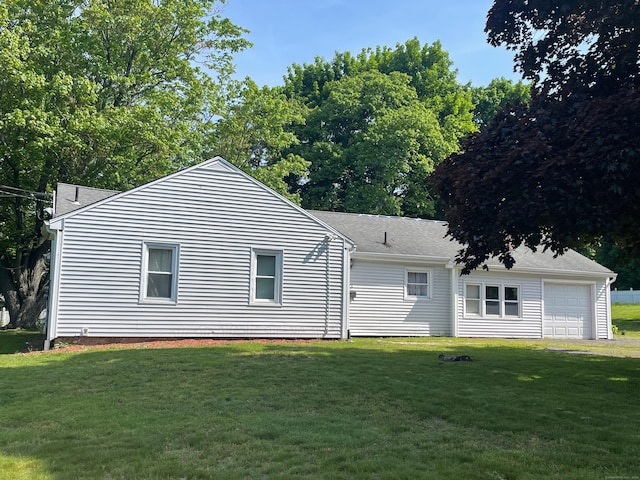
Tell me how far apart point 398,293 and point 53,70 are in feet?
57.4

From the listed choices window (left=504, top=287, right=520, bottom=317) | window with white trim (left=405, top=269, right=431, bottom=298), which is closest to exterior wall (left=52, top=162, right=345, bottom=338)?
window with white trim (left=405, top=269, right=431, bottom=298)

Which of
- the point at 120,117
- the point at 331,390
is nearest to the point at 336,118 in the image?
the point at 120,117

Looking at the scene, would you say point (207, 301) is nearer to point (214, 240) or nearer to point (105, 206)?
point (214, 240)

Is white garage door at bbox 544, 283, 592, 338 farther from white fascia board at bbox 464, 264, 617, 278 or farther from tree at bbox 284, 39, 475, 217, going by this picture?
tree at bbox 284, 39, 475, 217

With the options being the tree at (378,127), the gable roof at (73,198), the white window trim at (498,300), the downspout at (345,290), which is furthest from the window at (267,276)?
the tree at (378,127)

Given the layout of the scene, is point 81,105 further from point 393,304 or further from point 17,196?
point 393,304

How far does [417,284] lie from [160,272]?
343 inches

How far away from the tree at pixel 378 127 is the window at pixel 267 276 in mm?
16635

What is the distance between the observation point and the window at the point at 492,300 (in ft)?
64.8

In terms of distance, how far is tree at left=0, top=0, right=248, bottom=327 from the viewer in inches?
867

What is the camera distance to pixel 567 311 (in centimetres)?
2111

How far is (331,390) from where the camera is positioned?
7.83 metres

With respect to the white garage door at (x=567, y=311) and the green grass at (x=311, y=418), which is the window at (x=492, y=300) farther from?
the green grass at (x=311, y=418)

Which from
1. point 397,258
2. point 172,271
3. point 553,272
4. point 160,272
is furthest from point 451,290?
point 160,272
